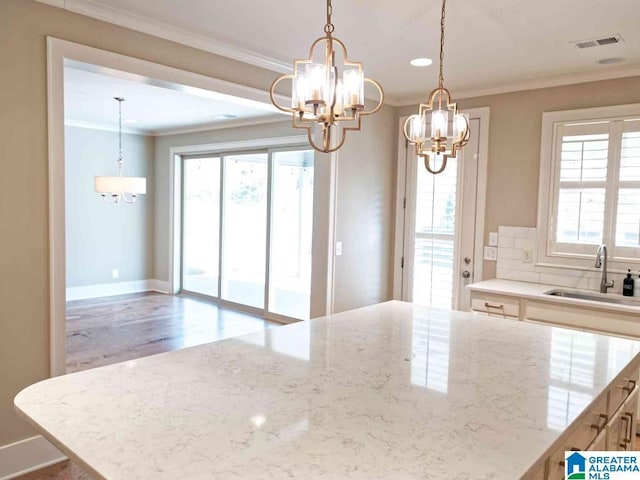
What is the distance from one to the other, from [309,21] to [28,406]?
2.42 metres

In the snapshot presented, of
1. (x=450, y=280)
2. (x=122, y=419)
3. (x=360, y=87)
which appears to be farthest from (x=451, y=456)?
(x=450, y=280)

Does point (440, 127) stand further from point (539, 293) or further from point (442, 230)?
point (442, 230)

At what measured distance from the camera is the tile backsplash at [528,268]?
3.72 m

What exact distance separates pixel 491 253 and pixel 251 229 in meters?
3.40

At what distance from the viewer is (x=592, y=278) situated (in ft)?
12.1

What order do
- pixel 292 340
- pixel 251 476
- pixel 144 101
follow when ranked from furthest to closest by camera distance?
pixel 144 101 < pixel 292 340 < pixel 251 476

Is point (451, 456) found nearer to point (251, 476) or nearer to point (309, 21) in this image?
point (251, 476)

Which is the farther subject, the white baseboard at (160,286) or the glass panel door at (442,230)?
the white baseboard at (160,286)

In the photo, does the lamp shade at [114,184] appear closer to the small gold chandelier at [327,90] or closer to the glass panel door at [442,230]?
the glass panel door at [442,230]

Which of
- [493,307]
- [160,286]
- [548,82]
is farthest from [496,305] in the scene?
[160,286]

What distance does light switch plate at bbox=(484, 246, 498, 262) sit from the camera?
420cm

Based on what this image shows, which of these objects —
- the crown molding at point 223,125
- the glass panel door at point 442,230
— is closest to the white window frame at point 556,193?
the glass panel door at point 442,230

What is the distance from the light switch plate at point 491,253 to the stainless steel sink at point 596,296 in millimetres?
636

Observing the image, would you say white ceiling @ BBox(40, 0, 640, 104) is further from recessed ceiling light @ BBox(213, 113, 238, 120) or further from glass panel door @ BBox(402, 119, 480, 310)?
recessed ceiling light @ BBox(213, 113, 238, 120)
